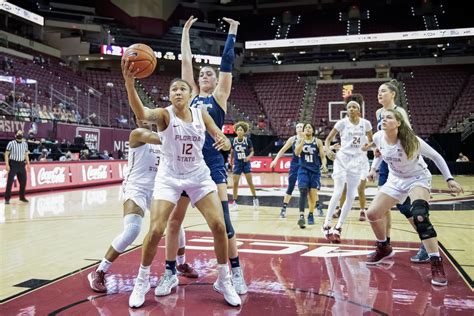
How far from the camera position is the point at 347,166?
6789 mm

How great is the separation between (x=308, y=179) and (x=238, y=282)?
451cm

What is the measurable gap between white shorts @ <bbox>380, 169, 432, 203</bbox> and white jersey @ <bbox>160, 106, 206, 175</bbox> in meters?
2.40

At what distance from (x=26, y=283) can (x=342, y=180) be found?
4.47 metres

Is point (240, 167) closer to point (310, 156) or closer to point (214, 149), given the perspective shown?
point (310, 156)

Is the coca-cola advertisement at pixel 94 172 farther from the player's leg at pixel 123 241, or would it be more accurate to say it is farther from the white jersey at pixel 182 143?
the white jersey at pixel 182 143

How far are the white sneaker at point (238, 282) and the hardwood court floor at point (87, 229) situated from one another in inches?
74.3

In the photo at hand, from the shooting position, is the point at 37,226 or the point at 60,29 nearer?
the point at 37,226

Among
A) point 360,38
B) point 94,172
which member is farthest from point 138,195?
point 360,38

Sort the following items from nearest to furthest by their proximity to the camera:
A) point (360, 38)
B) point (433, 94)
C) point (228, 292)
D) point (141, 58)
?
point (141, 58)
point (228, 292)
point (433, 94)
point (360, 38)

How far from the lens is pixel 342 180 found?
266 inches

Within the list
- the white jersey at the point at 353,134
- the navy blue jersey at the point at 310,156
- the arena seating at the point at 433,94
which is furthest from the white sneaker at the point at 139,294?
the arena seating at the point at 433,94

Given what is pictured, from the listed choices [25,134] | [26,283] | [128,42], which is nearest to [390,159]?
[26,283]

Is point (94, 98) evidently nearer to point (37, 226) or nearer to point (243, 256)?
point (37, 226)

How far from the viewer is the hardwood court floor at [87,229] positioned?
5078 mm
